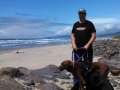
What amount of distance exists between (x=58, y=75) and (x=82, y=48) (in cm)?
339

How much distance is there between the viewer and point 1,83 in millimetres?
6121

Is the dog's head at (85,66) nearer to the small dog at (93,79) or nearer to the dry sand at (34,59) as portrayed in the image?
the small dog at (93,79)

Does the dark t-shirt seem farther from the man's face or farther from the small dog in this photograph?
the small dog

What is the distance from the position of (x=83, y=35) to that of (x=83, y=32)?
0.08 m

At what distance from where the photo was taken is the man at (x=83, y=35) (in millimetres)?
5669

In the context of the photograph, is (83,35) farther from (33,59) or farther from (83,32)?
(33,59)

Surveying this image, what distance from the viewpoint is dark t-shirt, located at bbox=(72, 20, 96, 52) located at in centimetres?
572

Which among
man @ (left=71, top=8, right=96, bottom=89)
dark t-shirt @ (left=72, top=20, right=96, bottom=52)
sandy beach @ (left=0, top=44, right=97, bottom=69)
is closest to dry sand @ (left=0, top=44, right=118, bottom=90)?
sandy beach @ (left=0, top=44, right=97, bottom=69)

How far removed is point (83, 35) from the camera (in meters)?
5.77

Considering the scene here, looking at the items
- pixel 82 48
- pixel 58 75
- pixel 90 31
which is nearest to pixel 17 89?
pixel 82 48

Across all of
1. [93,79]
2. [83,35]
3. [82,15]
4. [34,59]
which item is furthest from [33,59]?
[93,79]

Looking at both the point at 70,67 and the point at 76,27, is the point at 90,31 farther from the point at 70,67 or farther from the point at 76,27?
the point at 70,67

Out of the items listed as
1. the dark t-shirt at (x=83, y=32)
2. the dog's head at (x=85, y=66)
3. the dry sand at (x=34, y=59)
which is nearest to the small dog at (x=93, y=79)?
the dog's head at (x=85, y=66)

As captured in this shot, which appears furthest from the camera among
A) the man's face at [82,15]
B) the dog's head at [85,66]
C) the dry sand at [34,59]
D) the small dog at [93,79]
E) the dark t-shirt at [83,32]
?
the dry sand at [34,59]
